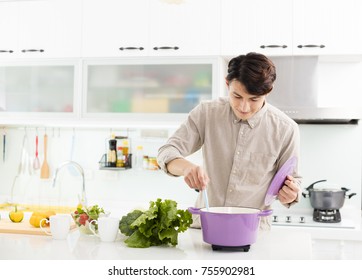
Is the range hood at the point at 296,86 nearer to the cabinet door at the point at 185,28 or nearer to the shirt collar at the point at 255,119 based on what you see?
the cabinet door at the point at 185,28

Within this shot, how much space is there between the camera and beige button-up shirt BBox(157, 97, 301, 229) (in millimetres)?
2236

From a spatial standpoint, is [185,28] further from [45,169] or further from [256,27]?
[45,169]

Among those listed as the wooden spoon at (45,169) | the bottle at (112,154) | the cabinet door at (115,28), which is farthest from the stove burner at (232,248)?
the wooden spoon at (45,169)

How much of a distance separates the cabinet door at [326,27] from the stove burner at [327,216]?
3.61 feet

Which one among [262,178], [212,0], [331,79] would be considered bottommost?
[262,178]

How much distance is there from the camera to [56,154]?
4.17m

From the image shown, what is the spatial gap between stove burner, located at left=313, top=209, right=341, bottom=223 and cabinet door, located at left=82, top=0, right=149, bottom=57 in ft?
5.59

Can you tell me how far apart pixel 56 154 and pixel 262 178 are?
239 cm

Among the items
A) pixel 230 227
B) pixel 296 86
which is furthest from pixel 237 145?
pixel 296 86

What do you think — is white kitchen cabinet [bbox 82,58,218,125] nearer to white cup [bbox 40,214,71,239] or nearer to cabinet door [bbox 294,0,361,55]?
cabinet door [bbox 294,0,361,55]

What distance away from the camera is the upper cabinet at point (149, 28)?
356cm

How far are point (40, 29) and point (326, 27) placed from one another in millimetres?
2144
